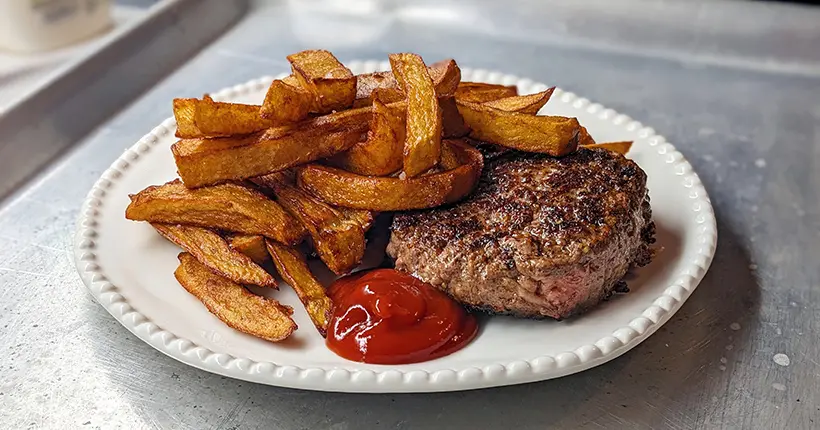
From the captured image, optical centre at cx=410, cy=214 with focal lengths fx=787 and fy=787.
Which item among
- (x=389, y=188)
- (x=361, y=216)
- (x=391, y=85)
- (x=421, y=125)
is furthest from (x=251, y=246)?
(x=391, y=85)

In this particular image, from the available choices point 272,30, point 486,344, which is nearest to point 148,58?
point 272,30

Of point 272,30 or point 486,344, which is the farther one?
point 272,30

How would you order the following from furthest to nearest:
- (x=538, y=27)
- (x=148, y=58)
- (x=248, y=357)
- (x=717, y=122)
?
(x=538, y=27)
(x=148, y=58)
(x=717, y=122)
(x=248, y=357)

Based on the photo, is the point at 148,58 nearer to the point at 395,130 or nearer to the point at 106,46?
the point at 106,46

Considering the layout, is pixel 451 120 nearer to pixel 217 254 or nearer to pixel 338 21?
pixel 217 254

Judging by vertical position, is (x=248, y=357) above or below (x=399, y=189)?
below

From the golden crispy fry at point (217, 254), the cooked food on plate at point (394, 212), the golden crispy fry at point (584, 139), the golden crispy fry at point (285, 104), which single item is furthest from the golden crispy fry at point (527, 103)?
the golden crispy fry at point (217, 254)
